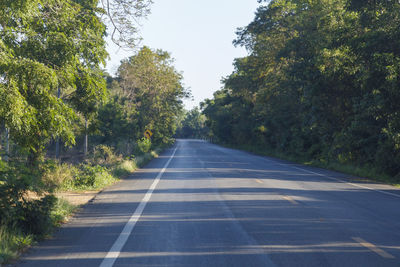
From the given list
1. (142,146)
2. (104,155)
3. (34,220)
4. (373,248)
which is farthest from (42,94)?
(142,146)

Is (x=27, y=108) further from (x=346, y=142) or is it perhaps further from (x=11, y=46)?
(x=346, y=142)

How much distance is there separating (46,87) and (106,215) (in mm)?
3515

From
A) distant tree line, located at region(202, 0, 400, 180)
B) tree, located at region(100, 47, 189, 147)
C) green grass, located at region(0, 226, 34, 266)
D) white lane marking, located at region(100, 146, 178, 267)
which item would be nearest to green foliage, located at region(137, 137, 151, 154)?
tree, located at region(100, 47, 189, 147)

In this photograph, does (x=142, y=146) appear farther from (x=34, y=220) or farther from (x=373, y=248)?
(x=373, y=248)

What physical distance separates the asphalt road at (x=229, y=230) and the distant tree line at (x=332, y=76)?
7.72 meters

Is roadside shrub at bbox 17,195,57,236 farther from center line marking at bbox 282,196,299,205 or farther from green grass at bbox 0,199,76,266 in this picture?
center line marking at bbox 282,196,299,205

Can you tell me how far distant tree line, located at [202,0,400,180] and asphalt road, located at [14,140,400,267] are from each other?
7.72 metres

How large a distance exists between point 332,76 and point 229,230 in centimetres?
1783

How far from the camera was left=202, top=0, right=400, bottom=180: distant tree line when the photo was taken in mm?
20172

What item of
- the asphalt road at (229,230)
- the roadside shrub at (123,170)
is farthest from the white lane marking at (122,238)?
the roadside shrub at (123,170)

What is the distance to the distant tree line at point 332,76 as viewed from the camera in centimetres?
2017

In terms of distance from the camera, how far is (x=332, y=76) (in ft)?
78.7

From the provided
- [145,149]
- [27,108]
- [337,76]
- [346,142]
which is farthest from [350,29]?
[145,149]

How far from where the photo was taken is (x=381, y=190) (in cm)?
1551
